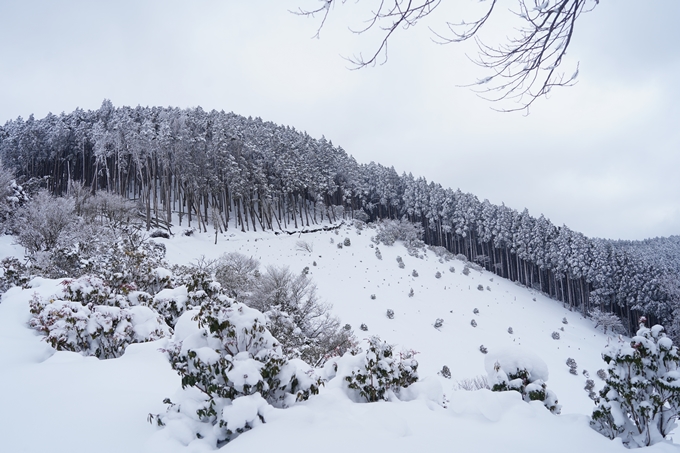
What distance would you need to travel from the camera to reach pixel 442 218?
58500 millimetres

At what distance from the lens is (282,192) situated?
48844mm

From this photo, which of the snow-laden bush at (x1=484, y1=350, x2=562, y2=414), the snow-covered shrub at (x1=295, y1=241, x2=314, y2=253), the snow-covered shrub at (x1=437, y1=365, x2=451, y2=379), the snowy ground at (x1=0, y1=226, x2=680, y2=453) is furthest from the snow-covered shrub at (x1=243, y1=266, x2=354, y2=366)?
the snow-covered shrub at (x1=295, y1=241, x2=314, y2=253)

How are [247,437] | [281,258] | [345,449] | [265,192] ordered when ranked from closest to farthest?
1. [345,449]
2. [247,437]
3. [281,258]
4. [265,192]

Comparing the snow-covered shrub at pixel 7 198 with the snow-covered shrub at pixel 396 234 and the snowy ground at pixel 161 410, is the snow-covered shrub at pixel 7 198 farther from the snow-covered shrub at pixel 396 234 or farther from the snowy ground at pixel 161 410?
the snow-covered shrub at pixel 396 234

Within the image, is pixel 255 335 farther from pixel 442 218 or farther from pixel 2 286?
pixel 442 218

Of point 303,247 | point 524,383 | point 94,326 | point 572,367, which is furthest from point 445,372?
point 303,247

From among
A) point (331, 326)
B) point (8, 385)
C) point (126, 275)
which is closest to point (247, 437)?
point (8, 385)

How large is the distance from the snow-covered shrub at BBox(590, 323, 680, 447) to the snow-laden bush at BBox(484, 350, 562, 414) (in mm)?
832

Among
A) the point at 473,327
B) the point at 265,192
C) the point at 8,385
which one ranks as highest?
the point at 265,192

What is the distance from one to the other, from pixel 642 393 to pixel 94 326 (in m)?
9.79

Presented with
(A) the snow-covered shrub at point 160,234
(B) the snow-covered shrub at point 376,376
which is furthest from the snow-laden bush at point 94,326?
(A) the snow-covered shrub at point 160,234

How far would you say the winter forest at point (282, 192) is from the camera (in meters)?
41.2

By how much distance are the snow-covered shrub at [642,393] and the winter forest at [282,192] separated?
3724cm

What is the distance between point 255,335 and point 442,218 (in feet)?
191
